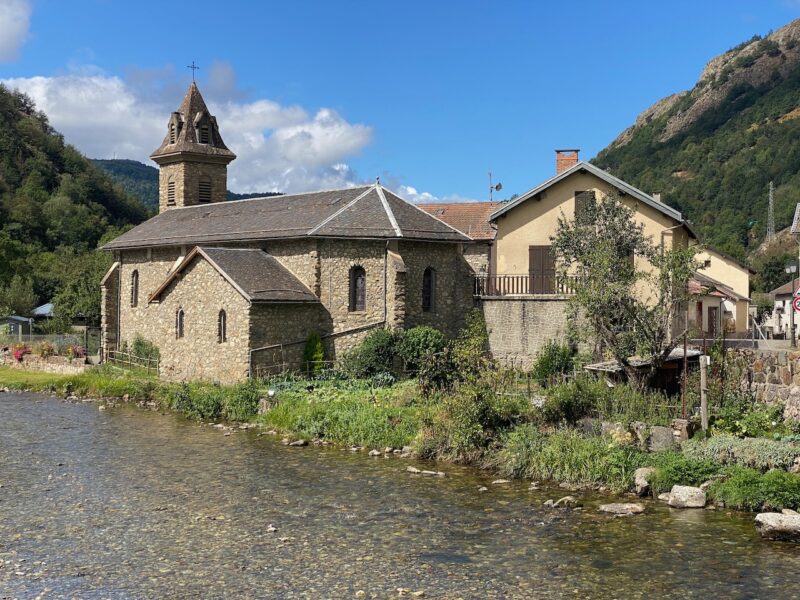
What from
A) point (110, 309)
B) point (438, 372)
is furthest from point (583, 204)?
point (110, 309)

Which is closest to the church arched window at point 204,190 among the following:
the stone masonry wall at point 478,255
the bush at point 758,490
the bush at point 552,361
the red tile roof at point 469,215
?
the red tile roof at point 469,215

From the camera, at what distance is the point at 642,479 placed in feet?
56.3

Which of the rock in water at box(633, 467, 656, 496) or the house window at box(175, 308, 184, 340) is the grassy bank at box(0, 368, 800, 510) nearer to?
the rock in water at box(633, 467, 656, 496)

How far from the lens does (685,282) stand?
2177 centimetres

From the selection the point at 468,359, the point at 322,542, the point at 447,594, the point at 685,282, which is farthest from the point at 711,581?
the point at 468,359

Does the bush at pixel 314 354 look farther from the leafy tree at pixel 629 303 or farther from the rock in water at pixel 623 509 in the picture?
the rock in water at pixel 623 509

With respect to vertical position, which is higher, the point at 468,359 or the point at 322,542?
the point at 468,359

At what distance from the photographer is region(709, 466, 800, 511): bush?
49.8ft

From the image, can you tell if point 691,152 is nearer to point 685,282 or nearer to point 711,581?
point 685,282

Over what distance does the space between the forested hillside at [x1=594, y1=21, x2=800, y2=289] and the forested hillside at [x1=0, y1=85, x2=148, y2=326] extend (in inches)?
2341

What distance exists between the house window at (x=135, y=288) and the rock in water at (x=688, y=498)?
31.0m

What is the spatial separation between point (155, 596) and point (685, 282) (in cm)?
1575

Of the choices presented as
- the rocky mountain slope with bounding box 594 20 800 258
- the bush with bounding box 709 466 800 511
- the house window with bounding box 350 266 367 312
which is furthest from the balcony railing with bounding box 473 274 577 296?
the rocky mountain slope with bounding box 594 20 800 258

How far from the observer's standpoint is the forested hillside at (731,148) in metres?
91.6
